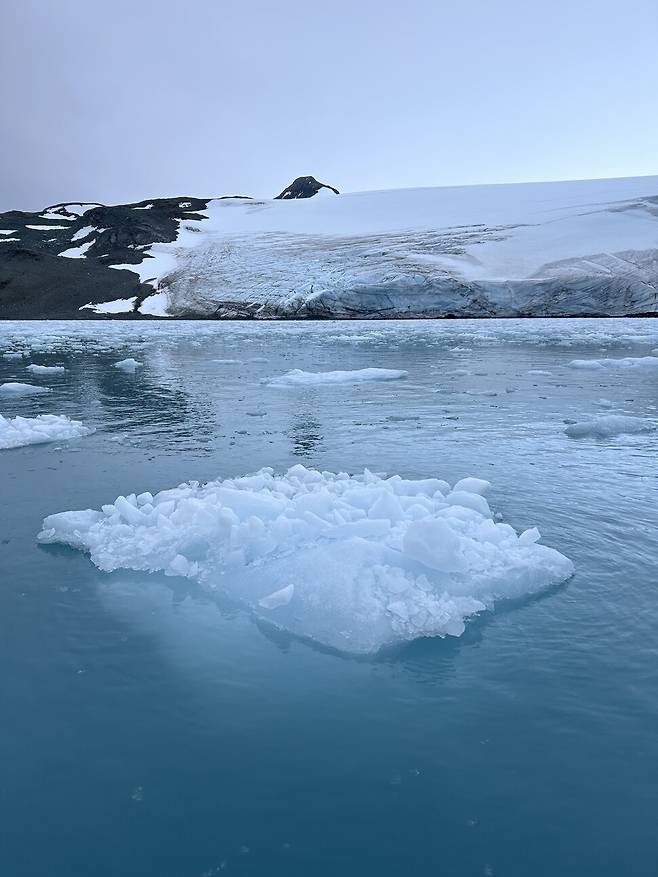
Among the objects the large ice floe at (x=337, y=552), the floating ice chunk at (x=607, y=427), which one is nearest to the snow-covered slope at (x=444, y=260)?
the floating ice chunk at (x=607, y=427)

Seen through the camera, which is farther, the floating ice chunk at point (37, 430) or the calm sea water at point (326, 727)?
the floating ice chunk at point (37, 430)

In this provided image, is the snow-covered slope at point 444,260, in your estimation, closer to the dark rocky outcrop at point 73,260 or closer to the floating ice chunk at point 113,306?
the floating ice chunk at point 113,306

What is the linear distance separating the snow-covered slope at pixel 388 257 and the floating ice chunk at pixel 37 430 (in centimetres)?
3364

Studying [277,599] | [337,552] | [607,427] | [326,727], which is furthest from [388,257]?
[326,727]

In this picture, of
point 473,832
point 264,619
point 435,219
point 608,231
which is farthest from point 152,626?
point 435,219

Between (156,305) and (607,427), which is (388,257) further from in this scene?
(607,427)

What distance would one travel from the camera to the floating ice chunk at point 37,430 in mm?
7227

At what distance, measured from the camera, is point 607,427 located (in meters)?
7.66

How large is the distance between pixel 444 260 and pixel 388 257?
4148 mm

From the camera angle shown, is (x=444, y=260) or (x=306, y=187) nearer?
(x=444, y=260)

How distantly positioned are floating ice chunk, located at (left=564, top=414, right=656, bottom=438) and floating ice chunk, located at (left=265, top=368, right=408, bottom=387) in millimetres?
5775

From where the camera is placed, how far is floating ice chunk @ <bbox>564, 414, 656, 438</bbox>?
7.55 m

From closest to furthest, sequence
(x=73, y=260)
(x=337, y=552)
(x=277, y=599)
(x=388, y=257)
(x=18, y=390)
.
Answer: (x=277, y=599), (x=337, y=552), (x=18, y=390), (x=388, y=257), (x=73, y=260)

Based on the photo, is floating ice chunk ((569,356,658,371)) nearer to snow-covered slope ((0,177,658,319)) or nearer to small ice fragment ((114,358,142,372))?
small ice fragment ((114,358,142,372))
